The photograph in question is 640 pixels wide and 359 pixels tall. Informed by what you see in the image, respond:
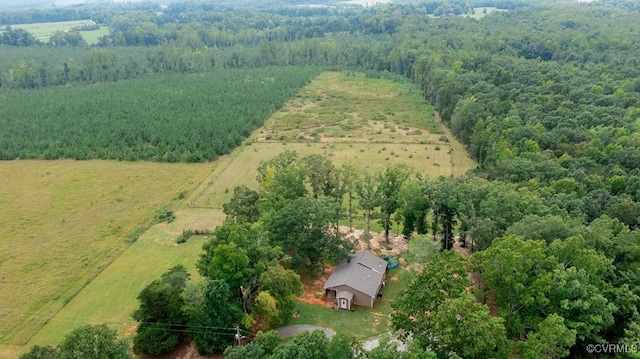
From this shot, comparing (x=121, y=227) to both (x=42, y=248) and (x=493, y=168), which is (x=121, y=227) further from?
(x=493, y=168)

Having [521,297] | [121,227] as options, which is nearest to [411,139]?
[121,227]

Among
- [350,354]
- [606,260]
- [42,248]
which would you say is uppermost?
[606,260]

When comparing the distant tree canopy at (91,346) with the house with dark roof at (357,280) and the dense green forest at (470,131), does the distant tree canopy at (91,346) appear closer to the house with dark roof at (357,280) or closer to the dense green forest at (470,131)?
the dense green forest at (470,131)

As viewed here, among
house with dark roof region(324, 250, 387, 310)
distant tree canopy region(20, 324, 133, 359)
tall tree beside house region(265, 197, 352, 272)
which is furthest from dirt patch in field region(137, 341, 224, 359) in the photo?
tall tree beside house region(265, 197, 352, 272)

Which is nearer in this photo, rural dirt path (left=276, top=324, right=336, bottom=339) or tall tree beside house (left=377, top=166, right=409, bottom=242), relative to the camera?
rural dirt path (left=276, top=324, right=336, bottom=339)
